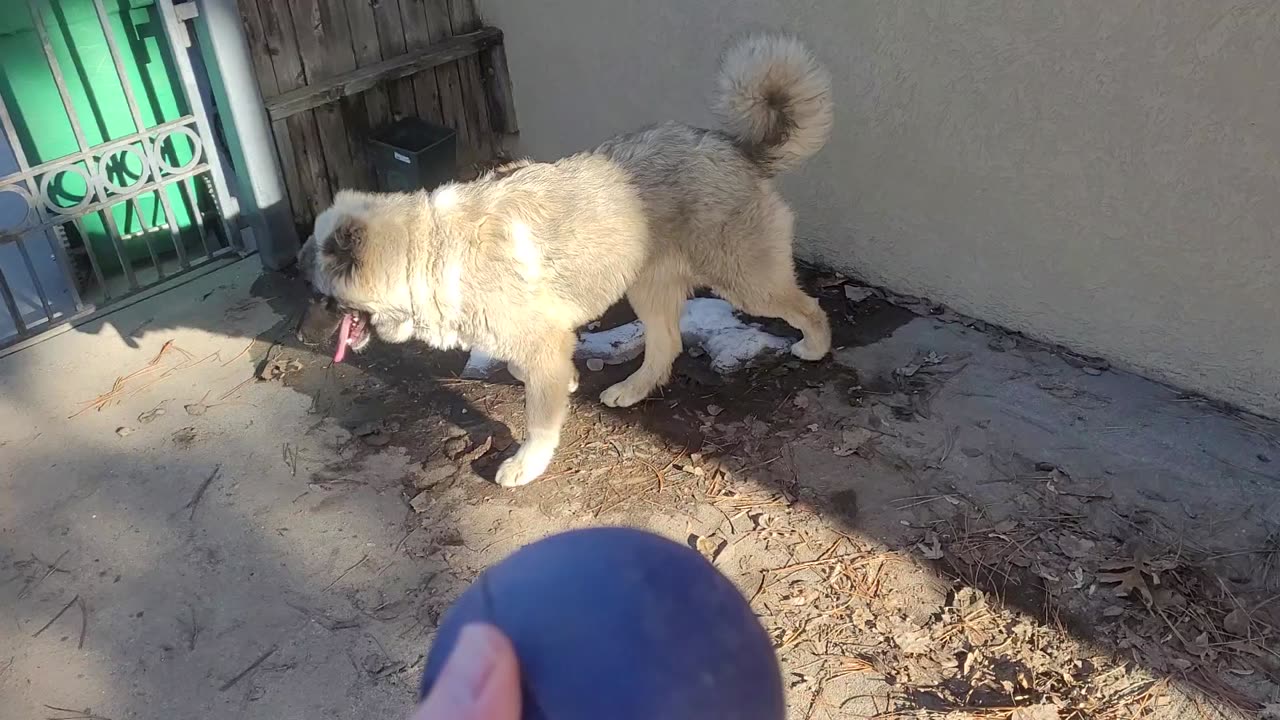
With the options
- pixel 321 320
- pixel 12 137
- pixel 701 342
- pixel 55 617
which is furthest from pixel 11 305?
pixel 701 342

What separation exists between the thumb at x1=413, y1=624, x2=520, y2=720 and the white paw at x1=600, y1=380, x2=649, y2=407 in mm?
2893

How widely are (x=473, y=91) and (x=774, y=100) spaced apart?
3.08m

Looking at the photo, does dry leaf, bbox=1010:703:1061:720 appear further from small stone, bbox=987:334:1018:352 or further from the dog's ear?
the dog's ear

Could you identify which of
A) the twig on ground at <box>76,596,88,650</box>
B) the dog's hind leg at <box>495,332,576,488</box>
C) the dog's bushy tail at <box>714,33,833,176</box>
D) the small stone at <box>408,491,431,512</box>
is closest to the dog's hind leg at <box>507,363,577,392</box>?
the dog's hind leg at <box>495,332,576,488</box>

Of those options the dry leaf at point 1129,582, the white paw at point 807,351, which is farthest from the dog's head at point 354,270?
the dry leaf at point 1129,582

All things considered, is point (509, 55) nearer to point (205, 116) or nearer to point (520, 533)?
point (205, 116)

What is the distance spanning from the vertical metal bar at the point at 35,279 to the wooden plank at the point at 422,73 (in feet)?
7.77

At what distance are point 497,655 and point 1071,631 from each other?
7.96 feet

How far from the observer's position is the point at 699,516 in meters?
3.51

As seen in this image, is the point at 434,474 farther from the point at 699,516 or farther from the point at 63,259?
the point at 63,259

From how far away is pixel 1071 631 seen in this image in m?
2.93

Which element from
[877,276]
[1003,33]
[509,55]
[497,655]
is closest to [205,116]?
[509,55]

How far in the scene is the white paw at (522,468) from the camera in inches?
145

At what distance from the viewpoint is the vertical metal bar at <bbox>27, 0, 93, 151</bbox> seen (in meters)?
4.28
